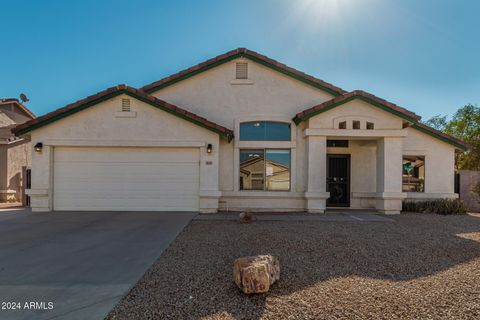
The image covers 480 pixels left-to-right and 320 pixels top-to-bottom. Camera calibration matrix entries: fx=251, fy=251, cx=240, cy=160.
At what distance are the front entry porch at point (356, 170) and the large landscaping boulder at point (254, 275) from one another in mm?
6653

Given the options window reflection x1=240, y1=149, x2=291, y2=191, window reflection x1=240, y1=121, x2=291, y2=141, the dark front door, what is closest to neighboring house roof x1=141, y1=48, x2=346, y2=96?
window reflection x1=240, y1=121, x2=291, y2=141

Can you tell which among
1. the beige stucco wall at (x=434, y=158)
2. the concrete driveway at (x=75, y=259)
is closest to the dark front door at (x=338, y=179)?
the beige stucco wall at (x=434, y=158)

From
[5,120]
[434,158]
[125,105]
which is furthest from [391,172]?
[5,120]

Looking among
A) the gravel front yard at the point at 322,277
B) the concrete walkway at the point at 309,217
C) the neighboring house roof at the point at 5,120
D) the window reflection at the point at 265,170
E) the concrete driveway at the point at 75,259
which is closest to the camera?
the gravel front yard at the point at 322,277

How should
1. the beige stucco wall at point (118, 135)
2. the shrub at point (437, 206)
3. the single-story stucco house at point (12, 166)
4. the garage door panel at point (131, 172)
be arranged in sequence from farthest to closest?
1. the single-story stucco house at point (12, 166)
2. the shrub at point (437, 206)
3. the garage door panel at point (131, 172)
4. the beige stucco wall at point (118, 135)

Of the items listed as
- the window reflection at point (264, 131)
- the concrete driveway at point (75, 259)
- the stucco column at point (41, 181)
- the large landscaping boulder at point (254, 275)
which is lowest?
the concrete driveway at point (75, 259)

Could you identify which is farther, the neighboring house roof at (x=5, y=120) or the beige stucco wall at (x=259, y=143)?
the neighboring house roof at (x=5, y=120)

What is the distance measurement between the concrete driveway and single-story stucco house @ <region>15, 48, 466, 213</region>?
145 centimetres

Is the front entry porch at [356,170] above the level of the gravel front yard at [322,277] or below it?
above

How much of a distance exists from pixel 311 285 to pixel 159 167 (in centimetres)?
755

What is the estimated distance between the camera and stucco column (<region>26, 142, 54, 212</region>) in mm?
9391

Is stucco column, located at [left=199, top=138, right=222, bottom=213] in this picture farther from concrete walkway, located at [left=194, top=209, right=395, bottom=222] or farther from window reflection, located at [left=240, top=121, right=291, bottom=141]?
window reflection, located at [left=240, top=121, right=291, bottom=141]

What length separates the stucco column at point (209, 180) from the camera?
376 inches

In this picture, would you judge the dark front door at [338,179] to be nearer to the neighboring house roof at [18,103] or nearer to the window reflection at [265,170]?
the window reflection at [265,170]
